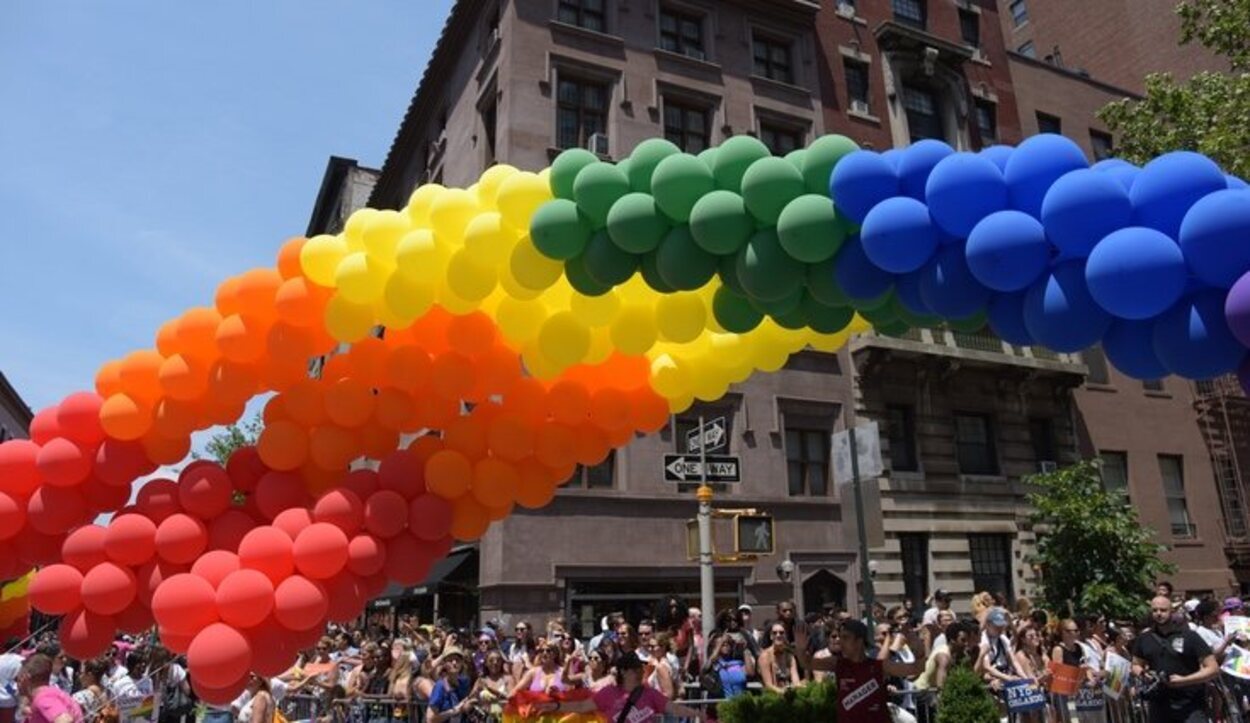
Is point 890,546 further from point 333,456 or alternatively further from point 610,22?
point 333,456

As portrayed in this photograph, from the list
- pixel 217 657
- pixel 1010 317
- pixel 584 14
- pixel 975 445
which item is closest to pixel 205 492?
pixel 217 657

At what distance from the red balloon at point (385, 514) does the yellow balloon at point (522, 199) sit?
7.27 feet

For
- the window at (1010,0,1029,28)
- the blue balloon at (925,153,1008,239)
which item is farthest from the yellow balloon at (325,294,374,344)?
the window at (1010,0,1029,28)

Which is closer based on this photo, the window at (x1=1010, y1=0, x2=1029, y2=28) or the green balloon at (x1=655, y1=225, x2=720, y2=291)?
the green balloon at (x1=655, y1=225, x2=720, y2=291)

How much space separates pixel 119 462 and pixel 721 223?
5.03 m

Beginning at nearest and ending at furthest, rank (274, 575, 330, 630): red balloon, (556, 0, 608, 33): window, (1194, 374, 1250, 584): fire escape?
(274, 575, 330, 630): red balloon
(556, 0, 608, 33): window
(1194, 374, 1250, 584): fire escape

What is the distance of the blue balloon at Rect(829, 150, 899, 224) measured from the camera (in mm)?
5043

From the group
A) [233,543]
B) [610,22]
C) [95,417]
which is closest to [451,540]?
[233,543]

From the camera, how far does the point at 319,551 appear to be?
604cm

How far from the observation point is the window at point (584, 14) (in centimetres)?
2270

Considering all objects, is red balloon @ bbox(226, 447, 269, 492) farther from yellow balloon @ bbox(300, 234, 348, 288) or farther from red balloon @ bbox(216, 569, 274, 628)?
yellow balloon @ bbox(300, 234, 348, 288)

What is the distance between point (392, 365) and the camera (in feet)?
22.5

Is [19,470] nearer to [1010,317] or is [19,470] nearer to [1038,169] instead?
[1010,317]

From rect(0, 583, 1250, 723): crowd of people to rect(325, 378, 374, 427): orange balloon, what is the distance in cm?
271
